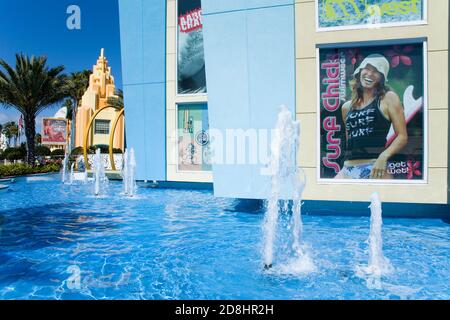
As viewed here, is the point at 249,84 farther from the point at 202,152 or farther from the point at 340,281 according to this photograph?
the point at 202,152

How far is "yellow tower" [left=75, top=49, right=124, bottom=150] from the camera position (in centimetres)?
4178

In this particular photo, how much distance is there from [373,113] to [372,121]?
0.58 feet

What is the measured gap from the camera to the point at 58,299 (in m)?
4.21

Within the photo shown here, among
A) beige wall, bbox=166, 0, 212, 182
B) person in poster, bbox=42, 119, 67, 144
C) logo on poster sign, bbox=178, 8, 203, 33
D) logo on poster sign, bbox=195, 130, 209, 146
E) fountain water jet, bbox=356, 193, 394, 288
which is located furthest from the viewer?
person in poster, bbox=42, 119, 67, 144

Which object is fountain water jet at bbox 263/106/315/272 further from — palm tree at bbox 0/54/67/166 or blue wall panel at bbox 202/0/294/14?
palm tree at bbox 0/54/67/166

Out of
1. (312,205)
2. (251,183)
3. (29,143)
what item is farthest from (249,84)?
(29,143)

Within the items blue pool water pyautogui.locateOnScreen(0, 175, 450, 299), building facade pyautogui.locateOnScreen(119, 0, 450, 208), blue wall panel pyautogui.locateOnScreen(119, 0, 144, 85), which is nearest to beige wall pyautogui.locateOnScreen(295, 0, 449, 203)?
building facade pyautogui.locateOnScreen(119, 0, 450, 208)

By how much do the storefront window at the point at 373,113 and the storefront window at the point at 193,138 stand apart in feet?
25.6

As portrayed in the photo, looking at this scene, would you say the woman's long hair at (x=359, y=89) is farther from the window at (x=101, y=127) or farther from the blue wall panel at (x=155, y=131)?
the window at (x=101, y=127)


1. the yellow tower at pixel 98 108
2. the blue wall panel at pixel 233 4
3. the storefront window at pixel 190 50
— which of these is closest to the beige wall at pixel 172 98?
the storefront window at pixel 190 50

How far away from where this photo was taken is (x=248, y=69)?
8.95 metres

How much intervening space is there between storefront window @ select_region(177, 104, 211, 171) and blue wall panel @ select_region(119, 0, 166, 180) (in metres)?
A: 0.77

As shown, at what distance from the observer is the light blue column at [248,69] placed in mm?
8758
